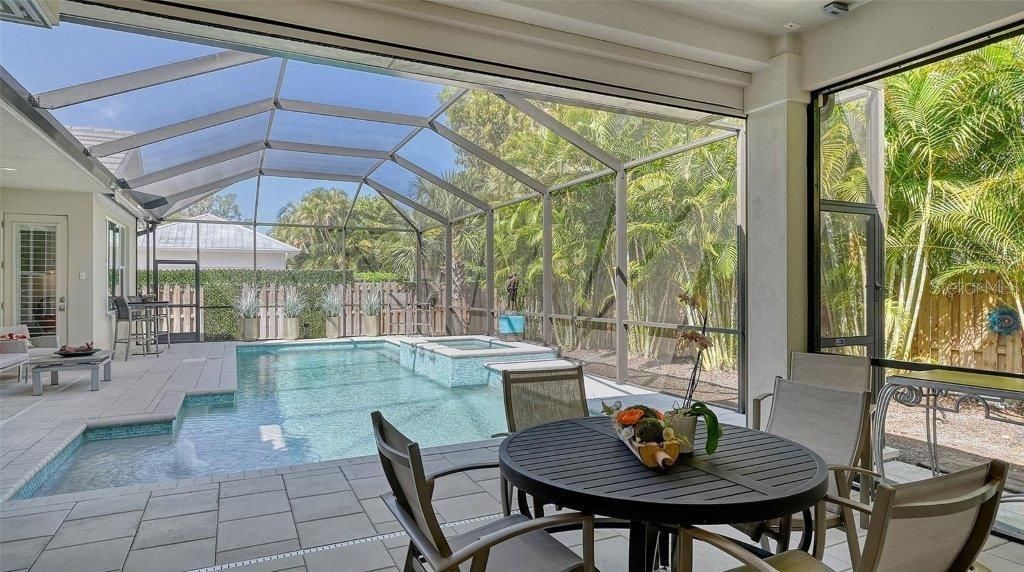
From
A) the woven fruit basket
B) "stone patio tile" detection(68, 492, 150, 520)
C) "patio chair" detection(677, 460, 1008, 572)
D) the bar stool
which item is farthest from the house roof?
"patio chair" detection(677, 460, 1008, 572)

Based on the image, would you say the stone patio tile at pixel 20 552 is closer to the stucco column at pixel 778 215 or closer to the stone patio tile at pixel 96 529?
the stone patio tile at pixel 96 529

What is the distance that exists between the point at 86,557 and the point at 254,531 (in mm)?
701

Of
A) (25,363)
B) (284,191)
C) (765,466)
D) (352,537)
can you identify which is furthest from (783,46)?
(284,191)

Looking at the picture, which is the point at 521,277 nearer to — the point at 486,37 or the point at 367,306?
the point at 367,306

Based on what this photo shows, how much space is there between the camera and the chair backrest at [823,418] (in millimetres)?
2498

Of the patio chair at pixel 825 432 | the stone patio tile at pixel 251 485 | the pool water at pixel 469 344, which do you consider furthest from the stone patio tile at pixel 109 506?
the pool water at pixel 469 344

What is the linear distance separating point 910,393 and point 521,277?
745 cm

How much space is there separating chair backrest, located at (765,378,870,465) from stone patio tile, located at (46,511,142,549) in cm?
337

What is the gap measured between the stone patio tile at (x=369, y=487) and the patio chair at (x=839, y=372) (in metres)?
2.64

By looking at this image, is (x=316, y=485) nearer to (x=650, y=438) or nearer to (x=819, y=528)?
(x=650, y=438)

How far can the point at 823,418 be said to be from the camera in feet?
8.77

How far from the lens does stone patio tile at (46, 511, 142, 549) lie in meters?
2.75

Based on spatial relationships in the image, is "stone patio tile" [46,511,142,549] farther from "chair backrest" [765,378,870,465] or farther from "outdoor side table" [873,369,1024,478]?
"outdoor side table" [873,369,1024,478]

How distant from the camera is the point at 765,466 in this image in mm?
1976
